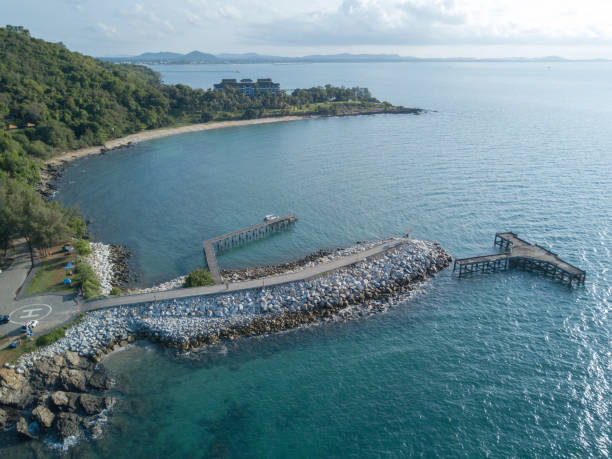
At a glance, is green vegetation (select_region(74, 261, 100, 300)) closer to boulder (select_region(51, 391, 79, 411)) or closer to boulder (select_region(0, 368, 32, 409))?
boulder (select_region(0, 368, 32, 409))

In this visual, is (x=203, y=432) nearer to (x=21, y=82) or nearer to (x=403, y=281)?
(x=403, y=281)

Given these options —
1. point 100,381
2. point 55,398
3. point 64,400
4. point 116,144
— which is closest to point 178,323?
point 100,381

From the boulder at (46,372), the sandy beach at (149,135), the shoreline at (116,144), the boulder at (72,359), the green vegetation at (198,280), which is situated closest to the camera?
the boulder at (46,372)

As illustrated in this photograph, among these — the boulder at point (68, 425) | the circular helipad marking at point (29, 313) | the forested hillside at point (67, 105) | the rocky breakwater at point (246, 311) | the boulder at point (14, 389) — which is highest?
the forested hillside at point (67, 105)

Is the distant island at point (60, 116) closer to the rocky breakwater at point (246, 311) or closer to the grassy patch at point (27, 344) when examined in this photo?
the grassy patch at point (27, 344)

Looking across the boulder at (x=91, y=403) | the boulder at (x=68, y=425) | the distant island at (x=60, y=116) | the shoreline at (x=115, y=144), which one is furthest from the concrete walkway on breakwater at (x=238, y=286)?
the shoreline at (x=115, y=144)

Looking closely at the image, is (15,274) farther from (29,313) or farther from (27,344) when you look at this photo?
(27,344)

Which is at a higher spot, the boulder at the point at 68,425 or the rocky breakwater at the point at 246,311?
the rocky breakwater at the point at 246,311
